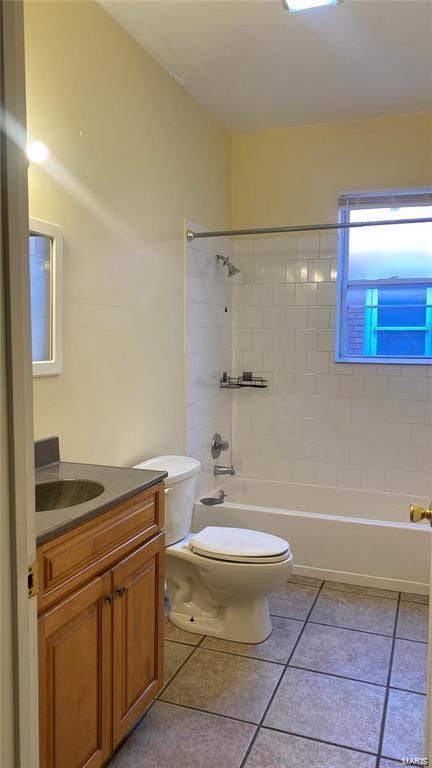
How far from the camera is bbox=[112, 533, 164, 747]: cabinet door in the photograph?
1.66 metres

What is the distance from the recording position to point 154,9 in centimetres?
232

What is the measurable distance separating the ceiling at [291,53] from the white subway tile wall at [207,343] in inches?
30.8

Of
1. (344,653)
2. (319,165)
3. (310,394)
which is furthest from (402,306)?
(344,653)

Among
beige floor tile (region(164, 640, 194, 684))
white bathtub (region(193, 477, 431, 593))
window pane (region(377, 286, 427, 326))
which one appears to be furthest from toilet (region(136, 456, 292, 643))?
window pane (region(377, 286, 427, 326))

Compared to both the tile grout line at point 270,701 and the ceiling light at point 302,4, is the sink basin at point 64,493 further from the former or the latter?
the ceiling light at point 302,4

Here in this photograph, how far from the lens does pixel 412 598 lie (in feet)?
9.50

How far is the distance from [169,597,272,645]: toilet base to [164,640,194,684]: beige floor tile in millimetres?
133

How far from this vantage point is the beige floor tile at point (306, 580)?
3.06 m

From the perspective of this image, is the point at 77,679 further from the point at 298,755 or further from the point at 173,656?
the point at 173,656

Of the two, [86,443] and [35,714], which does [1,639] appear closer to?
[35,714]

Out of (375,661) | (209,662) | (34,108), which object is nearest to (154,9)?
(34,108)

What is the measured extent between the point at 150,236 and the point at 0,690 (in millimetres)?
2247

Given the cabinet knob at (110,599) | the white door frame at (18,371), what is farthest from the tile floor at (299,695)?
the white door frame at (18,371)

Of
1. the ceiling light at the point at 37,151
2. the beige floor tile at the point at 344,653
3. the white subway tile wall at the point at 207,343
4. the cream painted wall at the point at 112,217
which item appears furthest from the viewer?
the white subway tile wall at the point at 207,343
